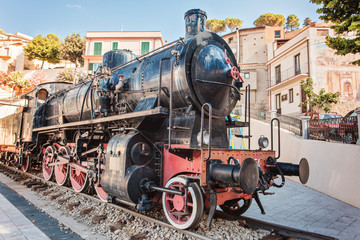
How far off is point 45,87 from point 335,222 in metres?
10.0

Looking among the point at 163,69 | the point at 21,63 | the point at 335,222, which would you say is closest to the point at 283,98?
the point at 335,222

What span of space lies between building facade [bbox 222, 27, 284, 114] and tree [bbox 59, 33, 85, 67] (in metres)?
23.0

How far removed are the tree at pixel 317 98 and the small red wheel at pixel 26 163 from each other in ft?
57.0

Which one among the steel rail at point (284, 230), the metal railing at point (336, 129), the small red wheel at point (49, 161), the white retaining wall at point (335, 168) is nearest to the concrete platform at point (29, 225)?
the small red wheel at point (49, 161)

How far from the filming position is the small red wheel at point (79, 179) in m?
5.93

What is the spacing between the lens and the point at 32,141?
8.35 meters

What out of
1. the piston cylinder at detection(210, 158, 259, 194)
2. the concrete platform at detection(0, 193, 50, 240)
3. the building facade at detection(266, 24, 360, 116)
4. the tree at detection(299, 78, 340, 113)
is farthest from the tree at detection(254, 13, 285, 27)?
the concrete platform at detection(0, 193, 50, 240)

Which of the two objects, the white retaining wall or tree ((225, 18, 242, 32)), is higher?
tree ((225, 18, 242, 32))

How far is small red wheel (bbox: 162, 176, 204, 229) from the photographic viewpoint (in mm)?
3380

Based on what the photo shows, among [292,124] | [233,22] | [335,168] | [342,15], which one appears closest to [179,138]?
[342,15]

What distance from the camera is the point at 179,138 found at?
409cm

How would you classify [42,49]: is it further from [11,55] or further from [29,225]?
[29,225]

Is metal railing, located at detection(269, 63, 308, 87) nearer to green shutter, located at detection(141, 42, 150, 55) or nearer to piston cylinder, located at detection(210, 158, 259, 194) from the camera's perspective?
green shutter, located at detection(141, 42, 150, 55)

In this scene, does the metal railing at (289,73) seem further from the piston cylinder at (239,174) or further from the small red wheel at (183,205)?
the small red wheel at (183,205)
